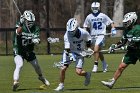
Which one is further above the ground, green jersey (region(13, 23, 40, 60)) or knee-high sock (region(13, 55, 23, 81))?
green jersey (region(13, 23, 40, 60))

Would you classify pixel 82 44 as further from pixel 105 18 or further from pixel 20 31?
pixel 105 18

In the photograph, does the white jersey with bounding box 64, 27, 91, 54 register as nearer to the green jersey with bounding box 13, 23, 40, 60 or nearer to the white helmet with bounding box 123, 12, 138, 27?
the green jersey with bounding box 13, 23, 40, 60

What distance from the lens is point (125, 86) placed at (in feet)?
51.2

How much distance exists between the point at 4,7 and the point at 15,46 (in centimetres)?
4779

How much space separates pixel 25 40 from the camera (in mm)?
15062

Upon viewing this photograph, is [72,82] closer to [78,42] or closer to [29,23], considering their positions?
[78,42]

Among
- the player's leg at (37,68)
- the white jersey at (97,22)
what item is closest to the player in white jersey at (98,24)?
the white jersey at (97,22)

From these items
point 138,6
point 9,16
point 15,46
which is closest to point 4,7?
point 9,16

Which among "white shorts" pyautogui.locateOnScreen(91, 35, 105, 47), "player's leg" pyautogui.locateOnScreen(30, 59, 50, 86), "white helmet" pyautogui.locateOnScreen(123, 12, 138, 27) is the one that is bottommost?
"player's leg" pyautogui.locateOnScreen(30, 59, 50, 86)

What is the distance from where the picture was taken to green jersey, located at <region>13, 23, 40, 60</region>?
14922mm

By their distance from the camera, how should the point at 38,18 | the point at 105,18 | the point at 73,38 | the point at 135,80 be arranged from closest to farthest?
the point at 73,38 < the point at 135,80 < the point at 105,18 < the point at 38,18

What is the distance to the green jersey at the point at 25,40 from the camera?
14.9m

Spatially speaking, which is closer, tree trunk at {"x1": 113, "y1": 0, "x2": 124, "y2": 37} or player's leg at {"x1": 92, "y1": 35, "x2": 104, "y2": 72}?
player's leg at {"x1": 92, "y1": 35, "x2": 104, "y2": 72}

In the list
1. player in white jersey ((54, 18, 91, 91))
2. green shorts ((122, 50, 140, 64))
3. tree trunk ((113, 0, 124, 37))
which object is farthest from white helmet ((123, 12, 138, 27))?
tree trunk ((113, 0, 124, 37))
